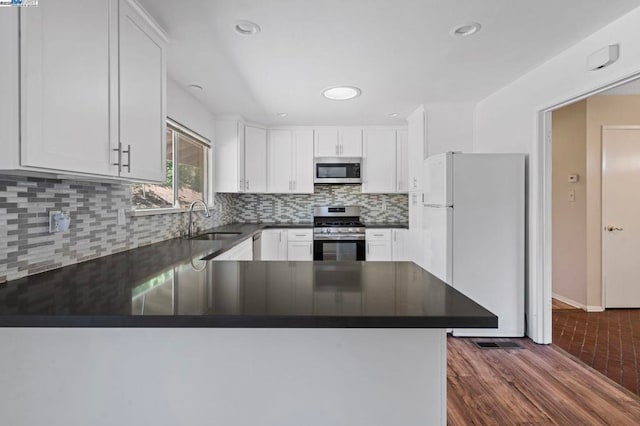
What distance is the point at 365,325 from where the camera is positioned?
87cm

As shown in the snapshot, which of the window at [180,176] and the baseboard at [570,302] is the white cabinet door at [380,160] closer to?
the window at [180,176]

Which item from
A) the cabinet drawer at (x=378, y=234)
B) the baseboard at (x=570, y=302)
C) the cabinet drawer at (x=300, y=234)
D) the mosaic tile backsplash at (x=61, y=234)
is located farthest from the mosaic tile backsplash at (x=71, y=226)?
the baseboard at (x=570, y=302)

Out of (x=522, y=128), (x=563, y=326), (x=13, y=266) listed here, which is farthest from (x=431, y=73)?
(x=13, y=266)

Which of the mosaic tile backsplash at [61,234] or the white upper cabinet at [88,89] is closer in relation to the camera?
the white upper cabinet at [88,89]

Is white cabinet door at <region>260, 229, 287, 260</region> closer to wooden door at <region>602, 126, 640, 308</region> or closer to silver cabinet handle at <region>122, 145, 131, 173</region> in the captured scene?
silver cabinet handle at <region>122, 145, 131, 173</region>

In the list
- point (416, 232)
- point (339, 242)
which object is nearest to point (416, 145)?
point (416, 232)

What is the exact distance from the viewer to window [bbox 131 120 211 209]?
258 centimetres

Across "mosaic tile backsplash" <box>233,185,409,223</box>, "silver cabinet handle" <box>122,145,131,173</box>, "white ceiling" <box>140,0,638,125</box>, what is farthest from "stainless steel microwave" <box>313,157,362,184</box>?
"silver cabinet handle" <box>122,145,131,173</box>

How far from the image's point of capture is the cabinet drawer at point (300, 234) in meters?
4.35

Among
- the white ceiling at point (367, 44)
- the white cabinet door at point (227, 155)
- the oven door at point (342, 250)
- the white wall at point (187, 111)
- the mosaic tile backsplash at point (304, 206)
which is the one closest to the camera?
the white ceiling at point (367, 44)

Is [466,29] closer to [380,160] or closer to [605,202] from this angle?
[380,160]

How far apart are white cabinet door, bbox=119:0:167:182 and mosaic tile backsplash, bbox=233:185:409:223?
3003 mm

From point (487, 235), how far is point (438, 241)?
0.43 metres

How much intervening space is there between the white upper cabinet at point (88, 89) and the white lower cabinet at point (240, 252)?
0.83 meters
